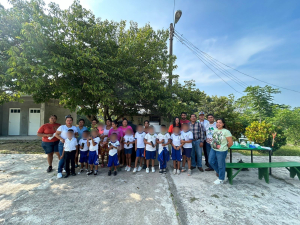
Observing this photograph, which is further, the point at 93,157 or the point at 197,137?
the point at 197,137

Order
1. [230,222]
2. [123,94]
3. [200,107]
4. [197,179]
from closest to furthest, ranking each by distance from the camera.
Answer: [230,222]
[197,179]
[123,94]
[200,107]

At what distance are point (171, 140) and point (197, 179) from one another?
1.27m

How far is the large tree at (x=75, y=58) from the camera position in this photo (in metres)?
4.49

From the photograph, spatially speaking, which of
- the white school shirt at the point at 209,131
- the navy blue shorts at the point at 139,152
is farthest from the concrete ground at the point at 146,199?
the white school shirt at the point at 209,131

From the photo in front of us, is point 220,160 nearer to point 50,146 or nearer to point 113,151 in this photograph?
point 113,151

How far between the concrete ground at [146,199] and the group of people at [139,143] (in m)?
0.38

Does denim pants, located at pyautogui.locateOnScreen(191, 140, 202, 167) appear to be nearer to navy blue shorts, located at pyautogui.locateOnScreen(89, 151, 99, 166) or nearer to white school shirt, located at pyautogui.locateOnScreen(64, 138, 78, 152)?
navy blue shorts, located at pyautogui.locateOnScreen(89, 151, 99, 166)

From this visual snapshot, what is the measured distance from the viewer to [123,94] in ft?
20.6

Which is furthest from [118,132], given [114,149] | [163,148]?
[163,148]

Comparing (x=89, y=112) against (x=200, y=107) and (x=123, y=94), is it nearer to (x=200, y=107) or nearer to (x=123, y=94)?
(x=123, y=94)

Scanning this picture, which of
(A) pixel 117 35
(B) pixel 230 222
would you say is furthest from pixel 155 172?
(A) pixel 117 35

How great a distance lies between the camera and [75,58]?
507cm

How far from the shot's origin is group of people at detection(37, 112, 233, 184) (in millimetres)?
4062

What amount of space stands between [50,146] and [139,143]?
2.66 meters
